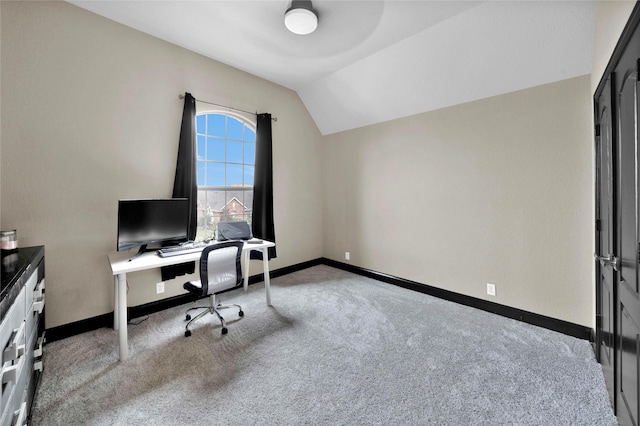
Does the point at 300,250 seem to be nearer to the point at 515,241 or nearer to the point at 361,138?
the point at 361,138

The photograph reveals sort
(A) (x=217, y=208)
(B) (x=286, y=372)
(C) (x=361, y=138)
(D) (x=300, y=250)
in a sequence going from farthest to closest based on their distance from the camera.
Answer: (D) (x=300, y=250)
(C) (x=361, y=138)
(A) (x=217, y=208)
(B) (x=286, y=372)

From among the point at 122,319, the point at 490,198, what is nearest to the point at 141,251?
the point at 122,319

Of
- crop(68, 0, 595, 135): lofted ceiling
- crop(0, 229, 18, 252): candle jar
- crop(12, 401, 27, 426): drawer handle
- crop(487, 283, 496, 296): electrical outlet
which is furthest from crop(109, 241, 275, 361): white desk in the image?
crop(487, 283, 496, 296): electrical outlet

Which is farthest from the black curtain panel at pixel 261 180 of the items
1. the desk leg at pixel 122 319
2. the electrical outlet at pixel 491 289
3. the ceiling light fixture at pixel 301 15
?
the electrical outlet at pixel 491 289

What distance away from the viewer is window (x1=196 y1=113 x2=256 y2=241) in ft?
11.3

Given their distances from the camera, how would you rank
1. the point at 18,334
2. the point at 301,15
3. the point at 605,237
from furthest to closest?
the point at 301,15
the point at 605,237
the point at 18,334

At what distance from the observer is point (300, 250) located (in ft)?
14.9

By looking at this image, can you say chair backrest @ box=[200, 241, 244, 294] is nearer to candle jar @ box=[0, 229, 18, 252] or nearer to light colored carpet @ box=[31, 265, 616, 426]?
light colored carpet @ box=[31, 265, 616, 426]

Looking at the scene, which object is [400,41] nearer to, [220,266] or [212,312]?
[220,266]

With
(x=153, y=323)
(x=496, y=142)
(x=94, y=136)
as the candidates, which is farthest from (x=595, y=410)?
(x=94, y=136)

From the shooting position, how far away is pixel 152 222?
271 cm

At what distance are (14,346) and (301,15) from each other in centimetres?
277

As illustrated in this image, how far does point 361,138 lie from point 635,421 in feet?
12.4

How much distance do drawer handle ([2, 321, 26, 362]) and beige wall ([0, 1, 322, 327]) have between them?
1468 millimetres
